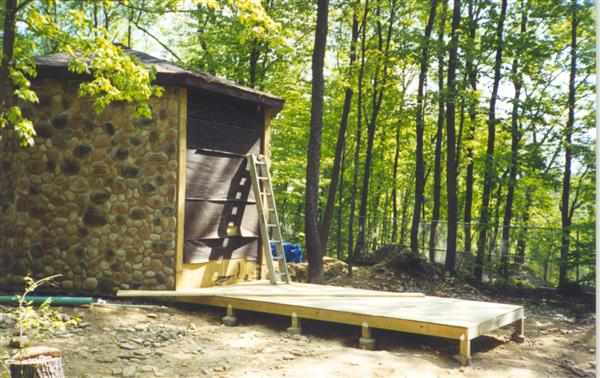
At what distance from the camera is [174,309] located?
7.73m

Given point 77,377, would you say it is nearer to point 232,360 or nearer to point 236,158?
point 232,360

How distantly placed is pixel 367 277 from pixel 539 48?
700 cm

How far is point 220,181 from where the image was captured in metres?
8.71

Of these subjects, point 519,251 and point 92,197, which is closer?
point 92,197

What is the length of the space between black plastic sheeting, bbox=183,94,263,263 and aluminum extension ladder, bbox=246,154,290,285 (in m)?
0.21

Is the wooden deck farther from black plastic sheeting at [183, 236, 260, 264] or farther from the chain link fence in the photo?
the chain link fence

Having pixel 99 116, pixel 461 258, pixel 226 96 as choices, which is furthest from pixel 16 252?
pixel 461 258

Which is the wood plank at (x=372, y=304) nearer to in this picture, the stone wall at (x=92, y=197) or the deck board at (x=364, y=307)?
the deck board at (x=364, y=307)

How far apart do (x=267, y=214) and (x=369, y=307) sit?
3336 millimetres

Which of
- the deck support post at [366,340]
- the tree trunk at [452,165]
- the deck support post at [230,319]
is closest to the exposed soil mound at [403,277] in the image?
the tree trunk at [452,165]

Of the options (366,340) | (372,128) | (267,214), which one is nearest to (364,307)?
(366,340)

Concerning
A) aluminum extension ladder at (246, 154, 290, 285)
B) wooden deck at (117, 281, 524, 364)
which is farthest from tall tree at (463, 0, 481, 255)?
wooden deck at (117, 281, 524, 364)

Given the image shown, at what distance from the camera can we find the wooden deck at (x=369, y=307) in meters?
5.85

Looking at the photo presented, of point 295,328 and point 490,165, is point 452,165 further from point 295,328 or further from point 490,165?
point 295,328
